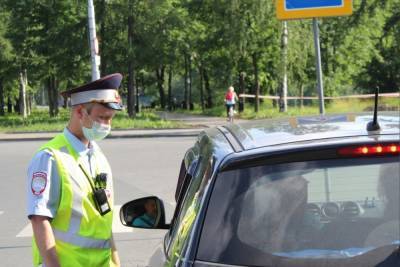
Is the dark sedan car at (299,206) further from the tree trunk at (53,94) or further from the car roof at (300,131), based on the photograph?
the tree trunk at (53,94)

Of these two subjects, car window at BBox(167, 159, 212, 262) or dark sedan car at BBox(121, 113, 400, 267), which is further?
car window at BBox(167, 159, 212, 262)

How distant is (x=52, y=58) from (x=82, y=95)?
34046 millimetres

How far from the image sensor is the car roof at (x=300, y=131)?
2.35 m

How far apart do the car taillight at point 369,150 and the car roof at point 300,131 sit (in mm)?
107

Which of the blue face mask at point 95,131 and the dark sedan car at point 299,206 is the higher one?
the blue face mask at point 95,131

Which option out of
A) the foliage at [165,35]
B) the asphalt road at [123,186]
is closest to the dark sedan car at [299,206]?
the asphalt road at [123,186]

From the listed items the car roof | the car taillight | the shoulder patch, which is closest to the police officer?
the shoulder patch

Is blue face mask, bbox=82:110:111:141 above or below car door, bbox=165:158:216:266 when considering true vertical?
above

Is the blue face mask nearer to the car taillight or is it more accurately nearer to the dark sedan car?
A: the dark sedan car

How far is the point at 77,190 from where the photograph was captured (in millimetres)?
3088

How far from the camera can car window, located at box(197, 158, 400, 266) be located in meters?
2.09

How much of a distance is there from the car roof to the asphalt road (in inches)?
150

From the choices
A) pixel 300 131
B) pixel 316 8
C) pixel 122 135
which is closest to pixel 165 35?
pixel 122 135

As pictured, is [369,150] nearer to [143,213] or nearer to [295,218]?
[295,218]
